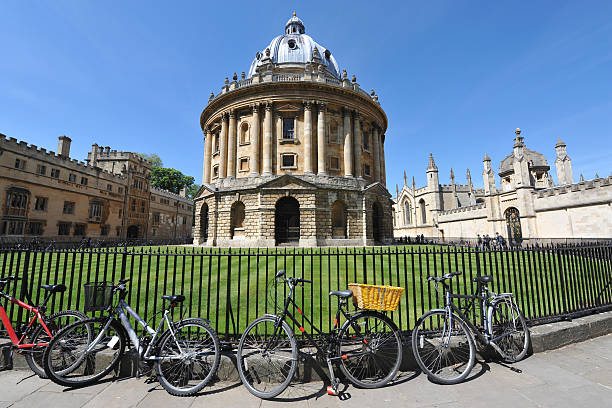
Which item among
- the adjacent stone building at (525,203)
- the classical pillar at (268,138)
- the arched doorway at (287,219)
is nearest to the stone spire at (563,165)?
the adjacent stone building at (525,203)

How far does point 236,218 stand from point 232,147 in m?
7.21

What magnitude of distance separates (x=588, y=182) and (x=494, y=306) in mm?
28292

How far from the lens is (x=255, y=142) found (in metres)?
25.3

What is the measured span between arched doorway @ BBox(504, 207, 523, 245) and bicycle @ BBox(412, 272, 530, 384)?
31360mm

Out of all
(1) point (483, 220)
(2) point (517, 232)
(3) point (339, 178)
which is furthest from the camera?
(1) point (483, 220)

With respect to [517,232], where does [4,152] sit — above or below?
above

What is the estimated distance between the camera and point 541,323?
213 inches

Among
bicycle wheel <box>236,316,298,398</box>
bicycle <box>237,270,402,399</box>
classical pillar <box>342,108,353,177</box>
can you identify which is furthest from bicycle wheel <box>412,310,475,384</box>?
classical pillar <box>342,108,353,177</box>

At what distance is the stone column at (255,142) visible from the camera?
82.0ft

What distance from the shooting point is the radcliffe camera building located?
2347 centimetres

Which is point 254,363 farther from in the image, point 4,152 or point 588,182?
point 4,152

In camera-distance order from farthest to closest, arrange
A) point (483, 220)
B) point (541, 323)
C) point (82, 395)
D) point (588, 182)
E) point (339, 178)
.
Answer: point (483, 220)
point (339, 178)
point (588, 182)
point (541, 323)
point (82, 395)

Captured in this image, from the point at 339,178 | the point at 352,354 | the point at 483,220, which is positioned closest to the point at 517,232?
the point at 483,220

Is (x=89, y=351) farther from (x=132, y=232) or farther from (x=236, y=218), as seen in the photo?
(x=132, y=232)
